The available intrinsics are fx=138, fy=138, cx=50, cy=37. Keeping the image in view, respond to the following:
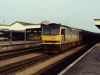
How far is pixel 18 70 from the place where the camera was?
27.1 feet

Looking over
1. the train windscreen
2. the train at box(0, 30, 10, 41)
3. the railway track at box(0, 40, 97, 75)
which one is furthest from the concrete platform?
the train at box(0, 30, 10, 41)

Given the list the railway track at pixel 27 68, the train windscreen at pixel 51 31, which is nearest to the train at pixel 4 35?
the train windscreen at pixel 51 31

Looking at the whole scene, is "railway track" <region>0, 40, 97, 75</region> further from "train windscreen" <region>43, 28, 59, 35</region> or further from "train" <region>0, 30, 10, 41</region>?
"train" <region>0, 30, 10, 41</region>

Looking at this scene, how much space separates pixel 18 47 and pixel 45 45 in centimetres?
655

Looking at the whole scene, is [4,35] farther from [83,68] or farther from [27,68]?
[83,68]

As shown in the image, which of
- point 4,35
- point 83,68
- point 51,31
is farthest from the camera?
point 4,35

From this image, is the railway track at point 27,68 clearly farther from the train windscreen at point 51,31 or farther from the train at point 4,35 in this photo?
the train at point 4,35

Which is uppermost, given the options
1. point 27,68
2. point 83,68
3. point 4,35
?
point 4,35

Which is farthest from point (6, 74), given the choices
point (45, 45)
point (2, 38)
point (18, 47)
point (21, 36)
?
point (21, 36)

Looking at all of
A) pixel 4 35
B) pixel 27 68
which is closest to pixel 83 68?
pixel 27 68

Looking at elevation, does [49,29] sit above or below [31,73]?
above

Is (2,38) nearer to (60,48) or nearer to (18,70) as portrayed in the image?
(60,48)

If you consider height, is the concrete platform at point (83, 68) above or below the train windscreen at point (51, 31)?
below

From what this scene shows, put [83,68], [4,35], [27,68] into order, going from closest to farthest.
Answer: [83,68]
[27,68]
[4,35]
